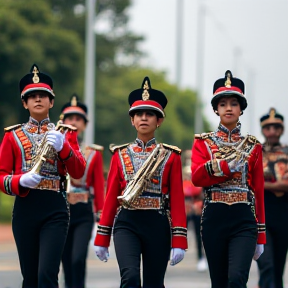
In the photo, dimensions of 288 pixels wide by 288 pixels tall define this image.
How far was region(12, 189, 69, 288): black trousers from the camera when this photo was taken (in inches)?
373

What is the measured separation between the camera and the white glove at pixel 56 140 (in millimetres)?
9609

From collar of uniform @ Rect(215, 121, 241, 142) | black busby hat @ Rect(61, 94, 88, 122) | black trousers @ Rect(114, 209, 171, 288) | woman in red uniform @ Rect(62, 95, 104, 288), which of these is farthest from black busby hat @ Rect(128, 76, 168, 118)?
black busby hat @ Rect(61, 94, 88, 122)

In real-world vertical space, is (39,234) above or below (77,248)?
below

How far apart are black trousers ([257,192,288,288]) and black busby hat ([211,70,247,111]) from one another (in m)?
2.58

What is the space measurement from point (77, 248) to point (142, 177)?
131 inches

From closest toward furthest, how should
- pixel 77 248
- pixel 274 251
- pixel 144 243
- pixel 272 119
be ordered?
1. pixel 144 243
2. pixel 274 251
3. pixel 77 248
4. pixel 272 119

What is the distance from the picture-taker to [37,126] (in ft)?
32.9

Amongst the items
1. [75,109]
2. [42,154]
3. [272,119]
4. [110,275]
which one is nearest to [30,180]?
[42,154]

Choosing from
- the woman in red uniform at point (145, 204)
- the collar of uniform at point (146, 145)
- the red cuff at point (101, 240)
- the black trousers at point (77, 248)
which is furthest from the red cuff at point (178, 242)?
the black trousers at point (77, 248)

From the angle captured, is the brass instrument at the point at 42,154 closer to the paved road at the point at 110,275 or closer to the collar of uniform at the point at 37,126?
the collar of uniform at the point at 37,126

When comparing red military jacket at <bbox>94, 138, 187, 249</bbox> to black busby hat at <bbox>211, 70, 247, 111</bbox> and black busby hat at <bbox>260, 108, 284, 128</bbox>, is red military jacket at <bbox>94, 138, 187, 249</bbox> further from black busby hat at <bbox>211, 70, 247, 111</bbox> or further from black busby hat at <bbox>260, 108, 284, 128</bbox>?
black busby hat at <bbox>260, 108, 284, 128</bbox>

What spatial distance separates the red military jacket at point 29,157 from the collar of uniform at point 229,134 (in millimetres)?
1308

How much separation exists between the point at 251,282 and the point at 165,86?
2153 inches

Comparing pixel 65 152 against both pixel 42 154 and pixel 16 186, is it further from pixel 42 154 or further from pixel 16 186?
pixel 16 186
